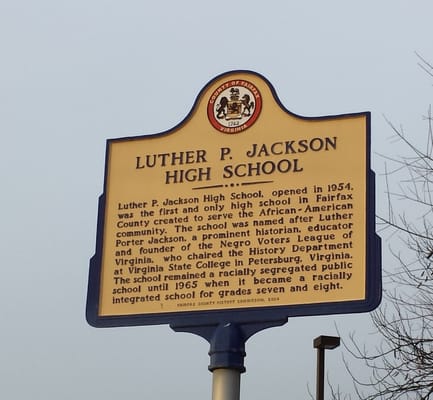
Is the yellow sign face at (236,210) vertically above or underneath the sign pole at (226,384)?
above

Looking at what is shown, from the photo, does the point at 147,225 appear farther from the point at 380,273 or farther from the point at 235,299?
the point at 380,273

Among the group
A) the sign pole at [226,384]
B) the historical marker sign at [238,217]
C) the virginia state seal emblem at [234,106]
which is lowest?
the sign pole at [226,384]

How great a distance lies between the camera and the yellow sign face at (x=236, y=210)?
7.94 m

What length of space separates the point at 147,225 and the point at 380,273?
1.97m

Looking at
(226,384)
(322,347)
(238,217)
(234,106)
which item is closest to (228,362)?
(226,384)

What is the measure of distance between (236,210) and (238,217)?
69 mm

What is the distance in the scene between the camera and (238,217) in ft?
27.1

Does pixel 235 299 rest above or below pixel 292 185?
below

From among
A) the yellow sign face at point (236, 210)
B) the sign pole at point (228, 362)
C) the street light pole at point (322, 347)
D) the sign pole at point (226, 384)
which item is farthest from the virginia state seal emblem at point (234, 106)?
the street light pole at point (322, 347)

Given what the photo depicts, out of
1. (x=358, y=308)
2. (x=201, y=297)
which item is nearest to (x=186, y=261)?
(x=201, y=297)

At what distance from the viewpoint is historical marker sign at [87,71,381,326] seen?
25.9 ft

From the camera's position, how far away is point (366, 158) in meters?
8.17

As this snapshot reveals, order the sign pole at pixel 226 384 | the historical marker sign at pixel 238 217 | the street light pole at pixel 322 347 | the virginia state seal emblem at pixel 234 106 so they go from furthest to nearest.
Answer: the street light pole at pixel 322 347 < the virginia state seal emblem at pixel 234 106 < the sign pole at pixel 226 384 < the historical marker sign at pixel 238 217

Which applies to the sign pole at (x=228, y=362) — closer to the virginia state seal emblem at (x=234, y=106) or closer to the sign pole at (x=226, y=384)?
the sign pole at (x=226, y=384)
